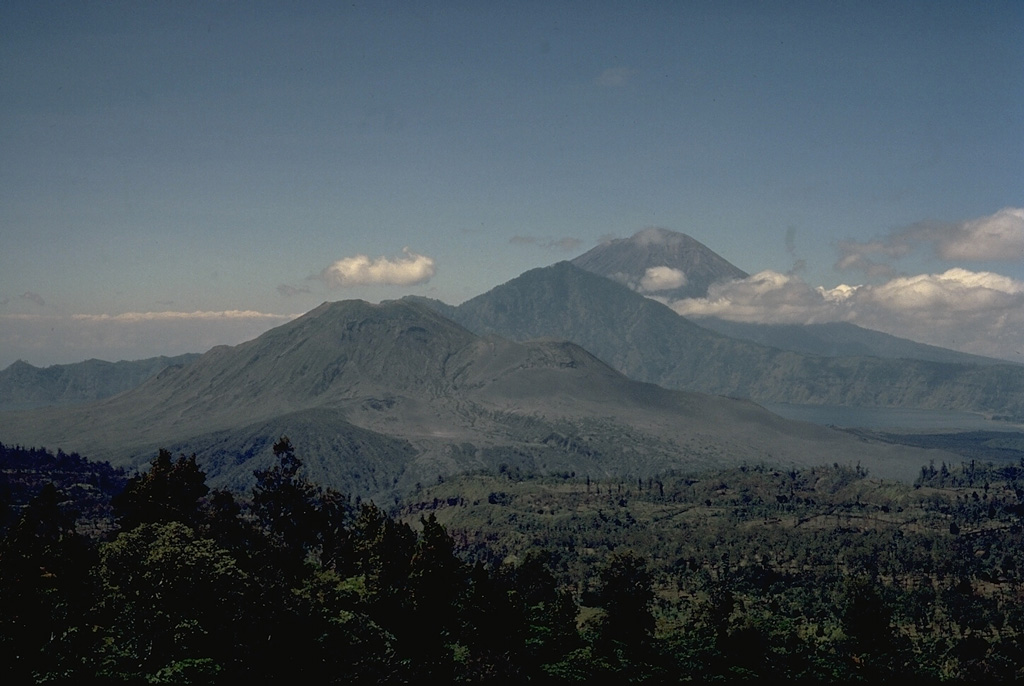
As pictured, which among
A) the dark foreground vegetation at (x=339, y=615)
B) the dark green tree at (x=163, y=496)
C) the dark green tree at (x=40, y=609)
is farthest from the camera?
the dark green tree at (x=163, y=496)

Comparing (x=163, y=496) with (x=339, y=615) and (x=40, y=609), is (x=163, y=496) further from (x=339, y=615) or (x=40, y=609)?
(x=339, y=615)

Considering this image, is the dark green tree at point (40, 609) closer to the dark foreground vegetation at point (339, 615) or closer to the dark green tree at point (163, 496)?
the dark foreground vegetation at point (339, 615)

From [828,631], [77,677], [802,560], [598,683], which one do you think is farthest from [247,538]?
[802,560]

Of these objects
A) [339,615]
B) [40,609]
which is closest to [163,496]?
[40,609]

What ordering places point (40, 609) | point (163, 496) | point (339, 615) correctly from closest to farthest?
point (40, 609) < point (339, 615) < point (163, 496)

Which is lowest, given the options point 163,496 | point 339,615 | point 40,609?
point 339,615

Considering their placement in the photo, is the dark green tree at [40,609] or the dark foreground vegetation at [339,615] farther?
the dark foreground vegetation at [339,615]

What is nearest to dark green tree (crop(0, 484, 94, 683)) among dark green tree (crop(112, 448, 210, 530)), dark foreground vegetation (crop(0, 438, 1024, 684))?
dark foreground vegetation (crop(0, 438, 1024, 684))

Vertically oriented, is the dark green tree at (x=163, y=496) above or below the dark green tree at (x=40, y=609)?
above

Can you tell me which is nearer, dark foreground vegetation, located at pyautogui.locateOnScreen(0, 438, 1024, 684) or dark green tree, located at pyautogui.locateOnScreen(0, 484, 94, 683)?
dark green tree, located at pyautogui.locateOnScreen(0, 484, 94, 683)

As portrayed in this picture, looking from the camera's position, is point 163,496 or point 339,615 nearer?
point 339,615

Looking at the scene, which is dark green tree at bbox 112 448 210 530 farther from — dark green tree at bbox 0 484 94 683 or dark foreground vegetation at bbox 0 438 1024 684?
dark green tree at bbox 0 484 94 683

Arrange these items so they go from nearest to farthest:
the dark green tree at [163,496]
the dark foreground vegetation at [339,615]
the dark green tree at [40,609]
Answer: the dark green tree at [40,609] → the dark foreground vegetation at [339,615] → the dark green tree at [163,496]

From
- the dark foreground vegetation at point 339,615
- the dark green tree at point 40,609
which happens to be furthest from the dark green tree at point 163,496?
the dark green tree at point 40,609
